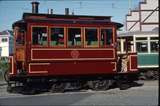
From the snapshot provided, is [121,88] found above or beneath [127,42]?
beneath

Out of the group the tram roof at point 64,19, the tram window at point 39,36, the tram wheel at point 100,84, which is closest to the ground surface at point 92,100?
the tram wheel at point 100,84

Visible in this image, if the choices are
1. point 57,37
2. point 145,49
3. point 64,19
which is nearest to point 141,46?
point 145,49

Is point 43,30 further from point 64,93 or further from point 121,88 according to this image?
point 121,88

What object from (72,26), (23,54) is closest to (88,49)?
(72,26)

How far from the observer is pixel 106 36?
20688 millimetres

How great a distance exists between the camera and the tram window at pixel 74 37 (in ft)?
65.4

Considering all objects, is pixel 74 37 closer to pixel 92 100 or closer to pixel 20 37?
pixel 20 37

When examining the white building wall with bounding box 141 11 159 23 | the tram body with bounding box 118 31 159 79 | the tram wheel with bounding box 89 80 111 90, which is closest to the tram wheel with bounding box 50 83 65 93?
the tram wheel with bounding box 89 80 111 90

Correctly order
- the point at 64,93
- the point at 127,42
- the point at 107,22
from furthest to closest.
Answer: the point at 127,42, the point at 107,22, the point at 64,93

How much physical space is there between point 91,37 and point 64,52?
1.48 metres

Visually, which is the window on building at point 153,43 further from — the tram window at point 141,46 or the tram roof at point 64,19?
the tram roof at point 64,19

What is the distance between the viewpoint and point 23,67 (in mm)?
19781

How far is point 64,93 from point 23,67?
2.06m

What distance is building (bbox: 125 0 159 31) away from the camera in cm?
4131
